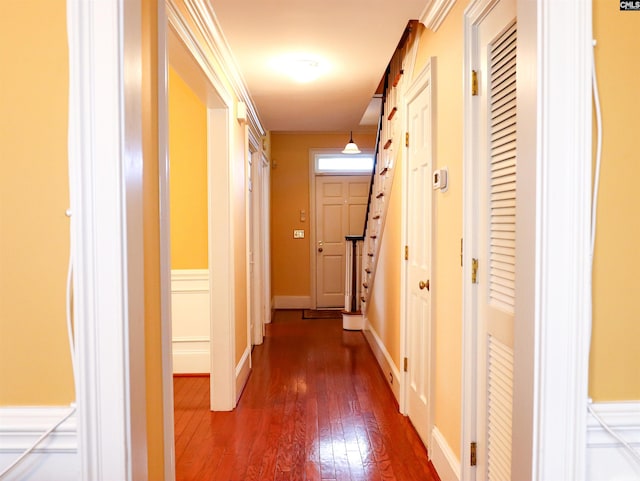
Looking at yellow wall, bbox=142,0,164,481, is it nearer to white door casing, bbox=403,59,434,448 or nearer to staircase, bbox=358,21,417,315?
white door casing, bbox=403,59,434,448

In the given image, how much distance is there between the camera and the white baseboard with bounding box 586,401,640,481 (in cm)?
103

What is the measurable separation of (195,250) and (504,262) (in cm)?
301

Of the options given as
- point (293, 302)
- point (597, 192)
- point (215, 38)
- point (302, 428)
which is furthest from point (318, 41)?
point (293, 302)

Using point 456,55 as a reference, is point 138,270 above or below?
below

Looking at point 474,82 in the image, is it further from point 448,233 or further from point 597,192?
point 597,192

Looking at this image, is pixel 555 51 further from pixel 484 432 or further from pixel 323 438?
pixel 323 438

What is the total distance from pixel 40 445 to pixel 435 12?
2434mm

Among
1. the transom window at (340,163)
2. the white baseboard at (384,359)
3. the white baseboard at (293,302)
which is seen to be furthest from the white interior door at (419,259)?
the white baseboard at (293,302)

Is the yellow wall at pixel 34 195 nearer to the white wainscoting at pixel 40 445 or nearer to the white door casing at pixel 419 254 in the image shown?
the white wainscoting at pixel 40 445

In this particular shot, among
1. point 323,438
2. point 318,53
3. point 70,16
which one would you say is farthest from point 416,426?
point 70,16

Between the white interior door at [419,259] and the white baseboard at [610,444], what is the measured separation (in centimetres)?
152

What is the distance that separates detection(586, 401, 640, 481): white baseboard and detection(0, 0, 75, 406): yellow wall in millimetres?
1196

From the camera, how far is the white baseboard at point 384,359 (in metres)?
3.48

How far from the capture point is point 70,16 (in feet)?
3.21
